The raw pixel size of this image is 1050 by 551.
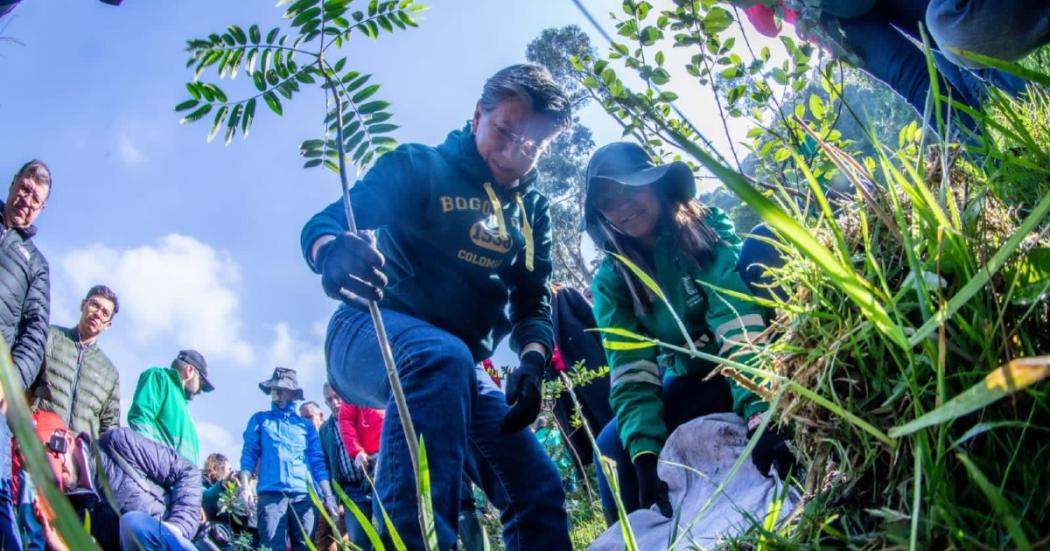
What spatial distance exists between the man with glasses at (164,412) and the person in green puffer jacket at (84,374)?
0.36 meters

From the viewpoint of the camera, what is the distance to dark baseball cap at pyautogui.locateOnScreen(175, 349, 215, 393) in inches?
247

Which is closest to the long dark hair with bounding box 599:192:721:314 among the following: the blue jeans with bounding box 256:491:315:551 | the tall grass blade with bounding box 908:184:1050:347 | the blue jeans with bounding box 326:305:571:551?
the blue jeans with bounding box 326:305:571:551

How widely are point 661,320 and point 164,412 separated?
384 cm

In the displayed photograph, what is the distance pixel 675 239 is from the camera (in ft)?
9.23

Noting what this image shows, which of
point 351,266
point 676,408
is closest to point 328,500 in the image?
point 676,408

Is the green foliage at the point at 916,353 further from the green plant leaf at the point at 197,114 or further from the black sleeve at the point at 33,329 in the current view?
the black sleeve at the point at 33,329

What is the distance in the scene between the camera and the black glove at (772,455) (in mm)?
1545

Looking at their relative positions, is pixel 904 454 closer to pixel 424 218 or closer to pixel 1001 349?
pixel 1001 349

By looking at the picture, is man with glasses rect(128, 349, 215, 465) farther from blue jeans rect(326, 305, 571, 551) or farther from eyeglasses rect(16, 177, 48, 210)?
blue jeans rect(326, 305, 571, 551)

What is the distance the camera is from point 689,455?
82.1 inches

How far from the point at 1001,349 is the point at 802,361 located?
23 centimetres

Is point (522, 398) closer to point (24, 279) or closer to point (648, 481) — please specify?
point (648, 481)

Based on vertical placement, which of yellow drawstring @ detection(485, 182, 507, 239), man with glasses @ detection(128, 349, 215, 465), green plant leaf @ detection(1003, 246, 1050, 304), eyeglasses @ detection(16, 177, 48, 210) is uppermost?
eyeglasses @ detection(16, 177, 48, 210)

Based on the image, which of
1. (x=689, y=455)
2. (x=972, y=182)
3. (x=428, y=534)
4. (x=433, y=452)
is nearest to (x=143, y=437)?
(x=433, y=452)
